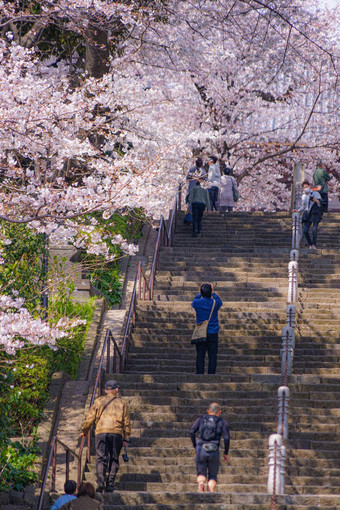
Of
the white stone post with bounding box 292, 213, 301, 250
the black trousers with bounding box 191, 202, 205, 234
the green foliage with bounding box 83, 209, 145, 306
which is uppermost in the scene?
the black trousers with bounding box 191, 202, 205, 234

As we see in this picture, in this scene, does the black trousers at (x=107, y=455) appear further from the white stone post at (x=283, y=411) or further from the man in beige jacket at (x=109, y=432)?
the white stone post at (x=283, y=411)

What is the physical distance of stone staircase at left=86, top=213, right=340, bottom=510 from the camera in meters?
11.1

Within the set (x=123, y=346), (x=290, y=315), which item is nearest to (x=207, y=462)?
(x=123, y=346)

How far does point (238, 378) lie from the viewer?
13359mm

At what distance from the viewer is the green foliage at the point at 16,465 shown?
11539 mm

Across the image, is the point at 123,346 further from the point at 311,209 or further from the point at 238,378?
the point at 311,209

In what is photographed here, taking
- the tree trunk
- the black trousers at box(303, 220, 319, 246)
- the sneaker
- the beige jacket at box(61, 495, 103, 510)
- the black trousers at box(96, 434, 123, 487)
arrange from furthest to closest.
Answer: the black trousers at box(303, 220, 319, 246) < the tree trunk < the black trousers at box(96, 434, 123, 487) < the sneaker < the beige jacket at box(61, 495, 103, 510)

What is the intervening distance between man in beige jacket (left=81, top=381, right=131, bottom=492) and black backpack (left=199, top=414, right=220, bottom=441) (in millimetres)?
1070

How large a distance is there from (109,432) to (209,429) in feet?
4.33

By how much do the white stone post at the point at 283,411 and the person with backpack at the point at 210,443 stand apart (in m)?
1.64

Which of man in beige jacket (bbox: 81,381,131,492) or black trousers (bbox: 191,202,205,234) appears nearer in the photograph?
man in beige jacket (bbox: 81,381,131,492)

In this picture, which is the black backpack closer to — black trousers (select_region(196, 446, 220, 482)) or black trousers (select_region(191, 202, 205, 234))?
black trousers (select_region(196, 446, 220, 482))

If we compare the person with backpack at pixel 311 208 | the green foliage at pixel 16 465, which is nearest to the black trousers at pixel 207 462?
the green foliage at pixel 16 465

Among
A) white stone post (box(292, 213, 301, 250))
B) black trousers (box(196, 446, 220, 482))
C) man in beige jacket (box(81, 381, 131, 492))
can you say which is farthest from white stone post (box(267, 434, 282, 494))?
white stone post (box(292, 213, 301, 250))
